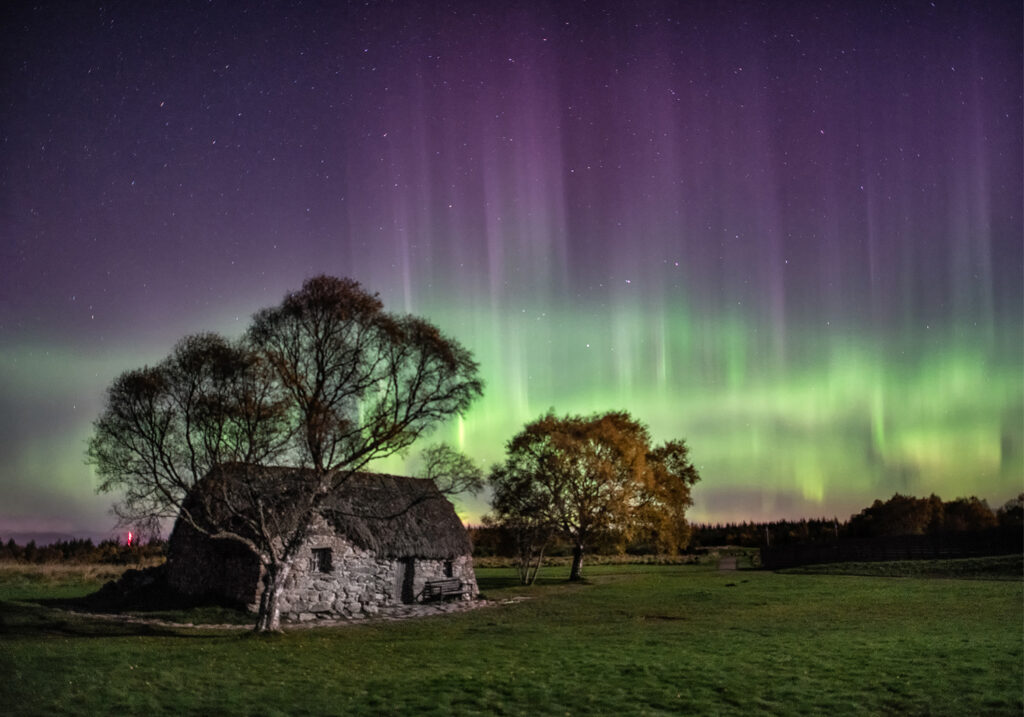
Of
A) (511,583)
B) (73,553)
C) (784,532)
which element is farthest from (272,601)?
(784,532)

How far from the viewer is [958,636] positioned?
21.3 meters

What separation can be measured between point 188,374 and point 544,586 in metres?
31.4

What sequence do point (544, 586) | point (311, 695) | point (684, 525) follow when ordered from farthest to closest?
point (684, 525) < point (544, 586) < point (311, 695)

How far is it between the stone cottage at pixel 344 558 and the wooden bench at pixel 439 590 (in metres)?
0.13

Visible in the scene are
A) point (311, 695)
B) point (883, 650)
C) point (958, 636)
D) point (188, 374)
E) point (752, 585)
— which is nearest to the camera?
point (311, 695)

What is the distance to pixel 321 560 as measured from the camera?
114ft

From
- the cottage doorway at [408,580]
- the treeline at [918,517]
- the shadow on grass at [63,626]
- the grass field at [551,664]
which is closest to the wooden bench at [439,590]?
the cottage doorway at [408,580]

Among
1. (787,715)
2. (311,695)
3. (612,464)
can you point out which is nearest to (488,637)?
(311,695)

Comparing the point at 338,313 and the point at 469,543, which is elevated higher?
the point at 338,313

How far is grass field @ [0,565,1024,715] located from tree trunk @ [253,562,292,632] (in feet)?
2.05

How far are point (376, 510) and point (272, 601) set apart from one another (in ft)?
45.1

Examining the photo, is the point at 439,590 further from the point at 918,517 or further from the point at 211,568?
the point at 918,517

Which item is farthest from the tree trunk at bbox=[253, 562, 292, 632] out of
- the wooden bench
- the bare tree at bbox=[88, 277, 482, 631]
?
the wooden bench

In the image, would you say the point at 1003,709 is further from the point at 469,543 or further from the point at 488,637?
the point at 469,543
